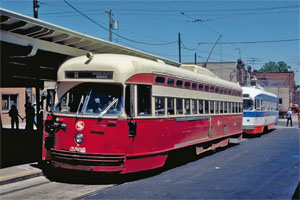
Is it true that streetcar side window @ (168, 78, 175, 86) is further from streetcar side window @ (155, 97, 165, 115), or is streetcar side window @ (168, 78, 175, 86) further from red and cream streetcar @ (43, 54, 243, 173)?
streetcar side window @ (155, 97, 165, 115)

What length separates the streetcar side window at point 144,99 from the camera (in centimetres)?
866

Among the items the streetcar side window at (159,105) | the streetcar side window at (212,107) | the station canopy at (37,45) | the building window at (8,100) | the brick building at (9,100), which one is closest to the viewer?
the streetcar side window at (159,105)

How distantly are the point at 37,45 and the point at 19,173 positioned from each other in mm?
3823

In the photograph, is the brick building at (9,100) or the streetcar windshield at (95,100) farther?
the brick building at (9,100)

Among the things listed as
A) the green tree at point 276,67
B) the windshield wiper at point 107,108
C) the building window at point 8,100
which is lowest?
the windshield wiper at point 107,108

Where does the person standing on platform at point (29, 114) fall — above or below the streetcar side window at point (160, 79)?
below

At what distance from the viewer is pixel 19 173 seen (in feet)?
30.5

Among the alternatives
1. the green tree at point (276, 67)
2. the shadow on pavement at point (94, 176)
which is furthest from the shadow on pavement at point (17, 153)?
the green tree at point (276, 67)

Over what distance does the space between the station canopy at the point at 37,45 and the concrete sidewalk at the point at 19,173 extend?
10.6ft

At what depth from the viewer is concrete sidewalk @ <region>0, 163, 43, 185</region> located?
28.3 ft

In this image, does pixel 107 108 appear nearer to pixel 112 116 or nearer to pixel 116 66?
pixel 112 116

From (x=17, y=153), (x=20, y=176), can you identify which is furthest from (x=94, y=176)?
(x=17, y=153)

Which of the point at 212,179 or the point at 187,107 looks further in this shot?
the point at 187,107

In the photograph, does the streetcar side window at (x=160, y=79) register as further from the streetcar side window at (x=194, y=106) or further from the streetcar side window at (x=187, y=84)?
the streetcar side window at (x=194, y=106)
